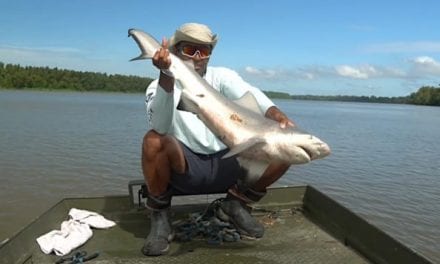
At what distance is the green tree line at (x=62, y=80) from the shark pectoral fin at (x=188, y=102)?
93.3 metres

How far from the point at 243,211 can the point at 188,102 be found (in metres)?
1.61

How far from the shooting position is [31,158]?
1312cm

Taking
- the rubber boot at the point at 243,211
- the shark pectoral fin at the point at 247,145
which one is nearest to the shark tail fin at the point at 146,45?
the shark pectoral fin at the point at 247,145

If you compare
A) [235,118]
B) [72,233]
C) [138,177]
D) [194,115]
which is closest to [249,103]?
[235,118]

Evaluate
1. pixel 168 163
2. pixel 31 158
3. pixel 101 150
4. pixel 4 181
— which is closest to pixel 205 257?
pixel 168 163

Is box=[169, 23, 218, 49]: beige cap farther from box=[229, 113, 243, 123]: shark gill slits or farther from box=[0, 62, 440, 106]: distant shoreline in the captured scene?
box=[0, 62, 440, 106]: distant shoreline

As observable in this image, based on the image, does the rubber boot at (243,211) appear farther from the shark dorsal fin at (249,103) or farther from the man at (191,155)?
the shark dorsal fin at (249,103)

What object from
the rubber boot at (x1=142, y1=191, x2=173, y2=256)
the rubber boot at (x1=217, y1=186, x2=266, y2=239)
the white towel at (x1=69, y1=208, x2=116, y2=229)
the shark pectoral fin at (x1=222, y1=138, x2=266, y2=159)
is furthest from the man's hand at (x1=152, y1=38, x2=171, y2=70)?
the white towel at (x1=69, y1=208, x2=116, y2=229)

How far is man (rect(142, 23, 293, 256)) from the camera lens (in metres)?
4.25

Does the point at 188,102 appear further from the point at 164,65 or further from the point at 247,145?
the point at 247,145

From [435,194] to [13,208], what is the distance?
30.5 ft

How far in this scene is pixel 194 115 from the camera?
4.60 meters

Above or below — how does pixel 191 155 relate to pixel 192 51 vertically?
below

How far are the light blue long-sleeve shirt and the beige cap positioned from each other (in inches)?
18.1
